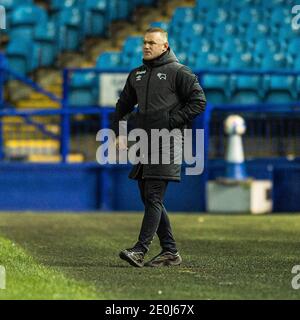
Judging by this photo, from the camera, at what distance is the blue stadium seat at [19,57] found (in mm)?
19547

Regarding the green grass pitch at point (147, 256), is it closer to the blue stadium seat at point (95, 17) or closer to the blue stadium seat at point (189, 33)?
the blue stadium seat at point (189, 33)

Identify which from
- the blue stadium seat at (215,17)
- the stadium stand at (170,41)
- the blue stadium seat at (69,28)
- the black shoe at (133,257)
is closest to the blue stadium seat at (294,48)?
the stadium stand at (170,41)

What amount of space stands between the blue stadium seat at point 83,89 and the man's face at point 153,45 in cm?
936

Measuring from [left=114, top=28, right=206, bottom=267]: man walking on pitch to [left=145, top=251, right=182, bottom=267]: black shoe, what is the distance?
131 mm

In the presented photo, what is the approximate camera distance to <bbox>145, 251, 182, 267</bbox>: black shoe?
8109 millimetres

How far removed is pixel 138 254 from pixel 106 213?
7560 mm

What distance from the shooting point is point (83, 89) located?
17.9 meters

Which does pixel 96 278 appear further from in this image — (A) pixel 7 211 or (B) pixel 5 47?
(B) pixel 5 47

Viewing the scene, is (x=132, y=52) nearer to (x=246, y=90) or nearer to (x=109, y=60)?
(x=109, y=60)

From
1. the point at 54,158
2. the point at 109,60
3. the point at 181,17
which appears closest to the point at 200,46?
the point at 181,17

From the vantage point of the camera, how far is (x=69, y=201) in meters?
16.1

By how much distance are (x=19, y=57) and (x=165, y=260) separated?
12.0 meters

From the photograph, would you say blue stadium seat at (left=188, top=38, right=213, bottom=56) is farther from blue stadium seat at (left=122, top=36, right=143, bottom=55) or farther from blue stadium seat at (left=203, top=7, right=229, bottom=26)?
blue stadium seat at (left=122, top=36, right=143, bottom=55)

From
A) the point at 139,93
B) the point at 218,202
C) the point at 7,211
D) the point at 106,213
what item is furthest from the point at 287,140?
the point at 139,93
